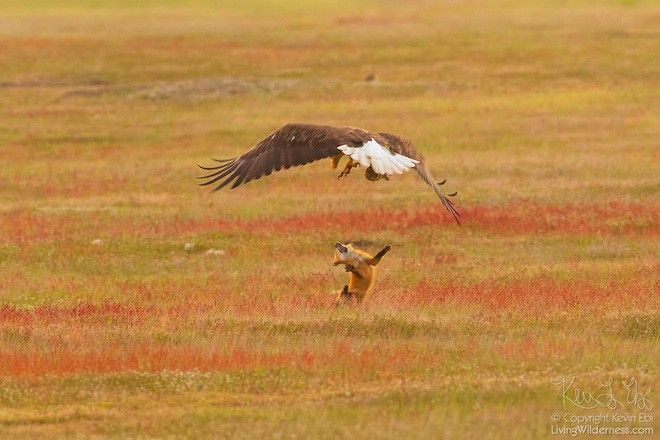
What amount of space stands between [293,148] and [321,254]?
5.77m

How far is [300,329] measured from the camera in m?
14.2

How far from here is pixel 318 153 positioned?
1481 centimetres

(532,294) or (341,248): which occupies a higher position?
(341,248)

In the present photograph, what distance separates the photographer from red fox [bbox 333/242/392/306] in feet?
49.3

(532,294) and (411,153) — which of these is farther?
(532,294)

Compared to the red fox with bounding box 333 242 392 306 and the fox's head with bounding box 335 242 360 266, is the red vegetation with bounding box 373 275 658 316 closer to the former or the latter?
the red fox with bounding box 333 242 392 306

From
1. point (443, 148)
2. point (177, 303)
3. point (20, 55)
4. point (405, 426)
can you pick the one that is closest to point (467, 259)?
point (177, 303)
